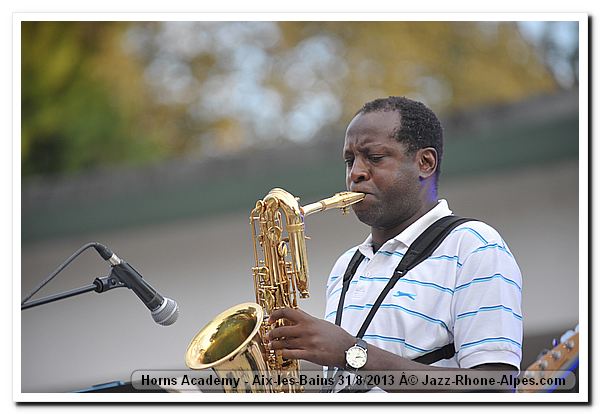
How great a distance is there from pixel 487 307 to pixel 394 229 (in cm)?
46

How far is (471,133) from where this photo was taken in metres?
5.19

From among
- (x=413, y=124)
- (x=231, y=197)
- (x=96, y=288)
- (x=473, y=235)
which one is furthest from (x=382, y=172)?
(x=231, y=197)

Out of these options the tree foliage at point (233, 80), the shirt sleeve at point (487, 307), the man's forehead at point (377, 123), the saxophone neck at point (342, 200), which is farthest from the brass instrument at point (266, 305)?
the tree foliage at point (233, 80)

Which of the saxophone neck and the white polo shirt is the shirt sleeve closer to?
the white polo shirt

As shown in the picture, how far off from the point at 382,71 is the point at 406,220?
19.7 feet

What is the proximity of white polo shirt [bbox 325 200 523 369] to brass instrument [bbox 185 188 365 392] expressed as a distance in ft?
0.88

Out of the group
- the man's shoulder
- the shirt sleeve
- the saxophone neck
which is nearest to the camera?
the shirt sleeve

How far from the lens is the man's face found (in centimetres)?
296

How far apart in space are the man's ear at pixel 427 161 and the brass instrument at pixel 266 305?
8.2 inches

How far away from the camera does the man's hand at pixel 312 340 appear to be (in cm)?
272

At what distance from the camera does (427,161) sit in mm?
3018

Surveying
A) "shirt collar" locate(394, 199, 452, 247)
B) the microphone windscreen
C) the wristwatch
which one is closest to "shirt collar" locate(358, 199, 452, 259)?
"shirt collar" locate(394, 199, 452, 247)

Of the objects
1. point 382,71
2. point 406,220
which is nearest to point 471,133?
point 406,220
